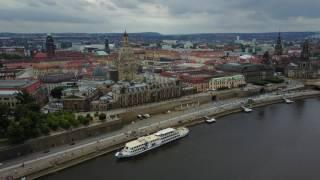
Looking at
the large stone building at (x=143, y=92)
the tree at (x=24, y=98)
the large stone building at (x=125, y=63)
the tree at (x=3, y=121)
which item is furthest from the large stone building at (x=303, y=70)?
the tree at (x=3, y=121)

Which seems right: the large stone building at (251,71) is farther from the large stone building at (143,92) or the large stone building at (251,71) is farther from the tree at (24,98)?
the tree at (24,98)

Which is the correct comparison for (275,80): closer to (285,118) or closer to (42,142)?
(285,118)

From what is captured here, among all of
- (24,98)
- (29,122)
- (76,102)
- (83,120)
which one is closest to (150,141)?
(83,120)

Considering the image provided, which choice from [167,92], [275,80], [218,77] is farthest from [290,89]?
[167,92]

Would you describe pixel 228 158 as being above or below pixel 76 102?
below

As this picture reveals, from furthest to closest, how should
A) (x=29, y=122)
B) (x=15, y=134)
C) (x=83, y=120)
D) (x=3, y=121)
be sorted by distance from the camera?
(x=83, y=120) < (x=3, y=121) < (x=29, y=122) < (x=15, y=134)

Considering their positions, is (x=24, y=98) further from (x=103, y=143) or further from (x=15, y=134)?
(x=103, y=143)
